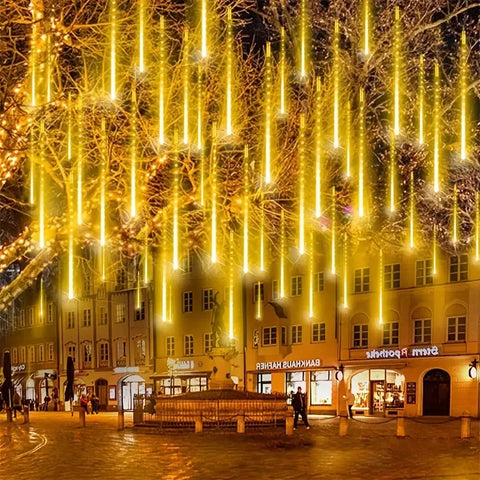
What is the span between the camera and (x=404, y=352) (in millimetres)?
39312

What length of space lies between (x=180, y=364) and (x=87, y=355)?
11.1m

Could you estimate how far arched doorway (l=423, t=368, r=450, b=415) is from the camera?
37625 millimetres

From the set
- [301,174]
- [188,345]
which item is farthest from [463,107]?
[188,345]

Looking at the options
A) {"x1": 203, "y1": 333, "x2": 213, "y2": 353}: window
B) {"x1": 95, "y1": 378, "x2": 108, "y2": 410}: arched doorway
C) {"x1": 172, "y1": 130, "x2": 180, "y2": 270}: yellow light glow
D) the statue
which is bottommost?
{"x1": 95, "y1": 378, "x2": 108, "y2": 410}: arched doorway

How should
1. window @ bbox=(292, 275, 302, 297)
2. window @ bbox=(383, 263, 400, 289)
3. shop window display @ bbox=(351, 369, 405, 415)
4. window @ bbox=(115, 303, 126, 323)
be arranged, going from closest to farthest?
shop window display @ bbox=(351, 369, 405, 415) < window @ bbox=(383, 263, 400, 289) < window @ bbox=(292, 275, 302, 297) < window @ bbox=(115, 303, 126, 323)

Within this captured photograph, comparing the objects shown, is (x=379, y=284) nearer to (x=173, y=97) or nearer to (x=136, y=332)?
(x=136, y=332)

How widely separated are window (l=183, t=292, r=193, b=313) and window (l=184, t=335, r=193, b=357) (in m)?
1.64

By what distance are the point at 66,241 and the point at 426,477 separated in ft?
24.7

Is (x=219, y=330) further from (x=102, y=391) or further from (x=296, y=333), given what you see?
(x=102, y=391)

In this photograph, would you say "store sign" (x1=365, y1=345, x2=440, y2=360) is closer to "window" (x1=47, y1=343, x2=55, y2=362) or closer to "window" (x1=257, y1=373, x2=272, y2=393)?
"window" (x1=257, y1=373, x2=272, y2=393)

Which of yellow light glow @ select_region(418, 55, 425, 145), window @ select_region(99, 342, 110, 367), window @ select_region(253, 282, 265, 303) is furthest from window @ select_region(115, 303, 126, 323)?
yellow light glow @ select_region(418, 55, 425, 145)

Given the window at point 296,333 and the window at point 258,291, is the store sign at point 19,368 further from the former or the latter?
the window at point 296,333

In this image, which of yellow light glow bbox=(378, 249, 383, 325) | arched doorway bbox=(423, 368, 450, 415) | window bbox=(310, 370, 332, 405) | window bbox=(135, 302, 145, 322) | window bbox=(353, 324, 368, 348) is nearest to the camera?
arched doorway bbox=(423, 368, 450, 415)

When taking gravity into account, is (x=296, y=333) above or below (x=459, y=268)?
below
